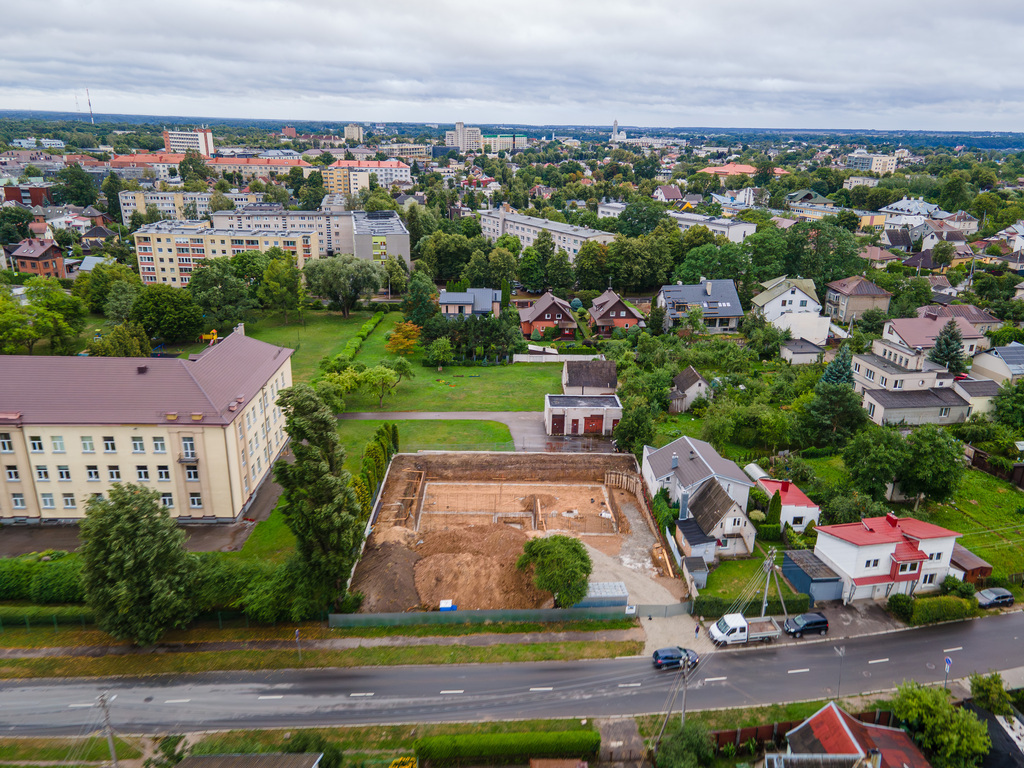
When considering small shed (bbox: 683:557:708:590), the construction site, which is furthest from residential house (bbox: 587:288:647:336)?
small shed (bbox: 683:557:708:590)

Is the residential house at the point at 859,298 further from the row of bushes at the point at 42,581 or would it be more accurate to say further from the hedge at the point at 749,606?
the row of bushes at the point at 42,581

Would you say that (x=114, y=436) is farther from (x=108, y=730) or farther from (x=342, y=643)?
(x=108, y=730)

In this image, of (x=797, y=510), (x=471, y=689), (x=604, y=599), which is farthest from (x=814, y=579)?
(x=471, y=689)

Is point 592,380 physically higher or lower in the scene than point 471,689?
higher

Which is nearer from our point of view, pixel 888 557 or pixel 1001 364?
pixel 888 557

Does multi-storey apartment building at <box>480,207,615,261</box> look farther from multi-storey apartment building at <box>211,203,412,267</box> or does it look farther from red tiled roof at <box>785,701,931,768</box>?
red tiled roof at <box>785,701,931,768</box>

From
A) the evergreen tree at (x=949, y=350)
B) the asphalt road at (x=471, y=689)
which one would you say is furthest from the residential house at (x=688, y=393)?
the asphalt road at (x=471, y=689)

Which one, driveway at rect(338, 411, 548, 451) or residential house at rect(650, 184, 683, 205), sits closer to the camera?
driveway at rect(338, 411, 548, 451)
